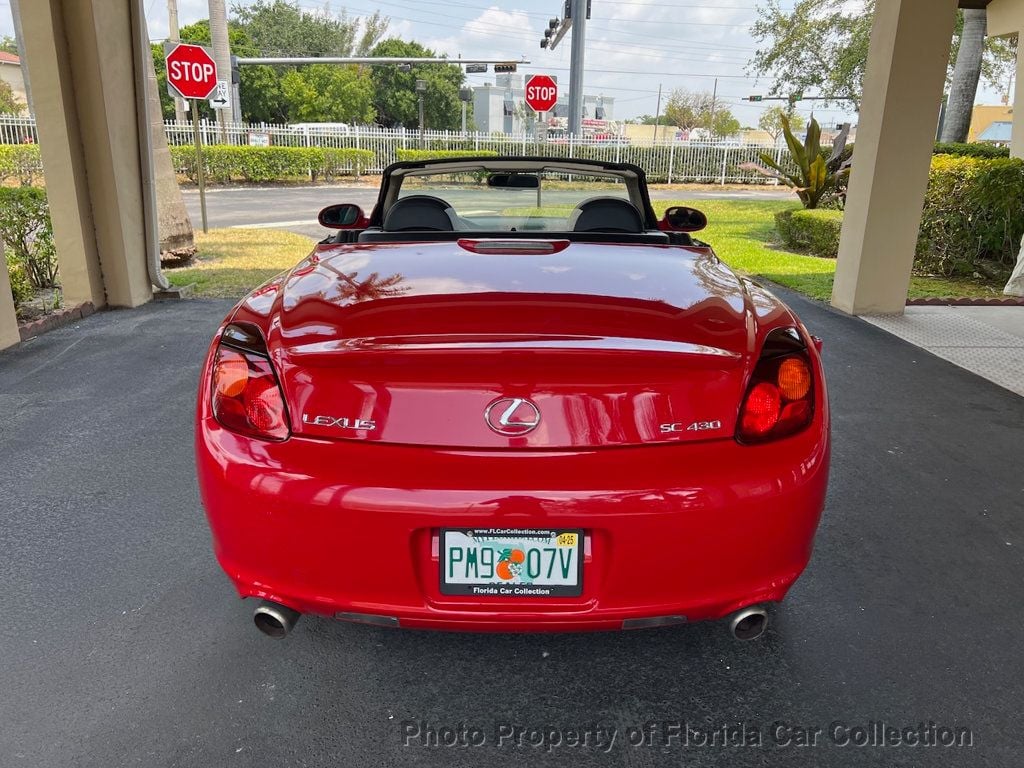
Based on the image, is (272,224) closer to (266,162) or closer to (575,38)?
(575,38)

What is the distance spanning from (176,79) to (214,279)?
3.87 m

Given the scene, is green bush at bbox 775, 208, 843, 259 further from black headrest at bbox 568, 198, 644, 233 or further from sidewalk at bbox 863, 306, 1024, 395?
black headrest at bbox 568, 198, 644, 233

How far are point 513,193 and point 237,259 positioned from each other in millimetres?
7842

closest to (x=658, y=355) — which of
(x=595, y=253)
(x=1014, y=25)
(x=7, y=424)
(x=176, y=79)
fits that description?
(x=595, y=253)

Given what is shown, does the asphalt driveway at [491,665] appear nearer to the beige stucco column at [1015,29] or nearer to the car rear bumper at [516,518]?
the car rear bumper at [516,518]

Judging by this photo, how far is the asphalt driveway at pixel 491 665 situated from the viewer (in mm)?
1983

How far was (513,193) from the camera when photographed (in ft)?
12.0

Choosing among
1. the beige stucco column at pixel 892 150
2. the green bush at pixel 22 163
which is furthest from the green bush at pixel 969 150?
the green bush at pixel 22 163

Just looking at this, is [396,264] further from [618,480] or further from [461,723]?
[461,723]

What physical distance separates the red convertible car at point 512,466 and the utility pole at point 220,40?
97.5ft

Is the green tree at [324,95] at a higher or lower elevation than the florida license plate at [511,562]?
higher

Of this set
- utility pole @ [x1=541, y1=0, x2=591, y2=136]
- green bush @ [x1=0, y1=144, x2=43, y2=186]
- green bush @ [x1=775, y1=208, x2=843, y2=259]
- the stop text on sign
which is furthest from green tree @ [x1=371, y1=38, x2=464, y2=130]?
green bush @ [x1=775, y1=208, x2=843, y2=259]

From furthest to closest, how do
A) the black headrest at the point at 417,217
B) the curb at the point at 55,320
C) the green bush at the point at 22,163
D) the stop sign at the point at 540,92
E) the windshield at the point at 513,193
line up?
the green bush at the point at 22,163
the stop sign at the point at 540,92
the curb at the point at 55,320
the windshield at the point at 513,193
the black headrest at the point at 417,217

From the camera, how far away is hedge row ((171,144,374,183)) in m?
25.2
